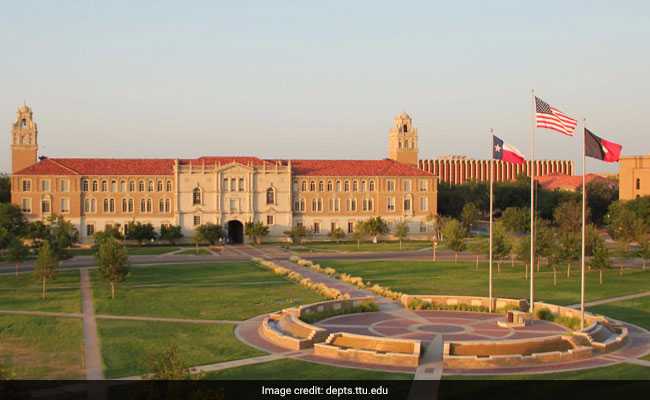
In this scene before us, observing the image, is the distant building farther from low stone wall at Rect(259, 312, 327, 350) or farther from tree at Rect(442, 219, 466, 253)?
low stone wall at Rect(259, 312, 327, 350)

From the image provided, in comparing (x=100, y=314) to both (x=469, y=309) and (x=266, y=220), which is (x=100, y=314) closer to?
(x=469, y=309)

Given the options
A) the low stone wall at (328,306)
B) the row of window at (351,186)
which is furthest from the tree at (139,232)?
the low stone wall at (328,306)

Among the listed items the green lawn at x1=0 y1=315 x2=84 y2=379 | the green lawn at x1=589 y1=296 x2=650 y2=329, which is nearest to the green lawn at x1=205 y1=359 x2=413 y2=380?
the green lawn at x1=0 y1=315 x2=84 y2=379

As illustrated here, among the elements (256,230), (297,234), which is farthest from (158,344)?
(256,230)

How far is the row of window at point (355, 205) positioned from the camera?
98250 mm

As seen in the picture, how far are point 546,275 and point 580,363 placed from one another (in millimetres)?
30203

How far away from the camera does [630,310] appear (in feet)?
130

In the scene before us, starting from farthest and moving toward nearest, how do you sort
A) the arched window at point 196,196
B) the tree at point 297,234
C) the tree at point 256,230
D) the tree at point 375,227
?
the arched window at point 196,196 → the tree at point 256,230 → the tree at point 375,227 → the tree at point 297,234

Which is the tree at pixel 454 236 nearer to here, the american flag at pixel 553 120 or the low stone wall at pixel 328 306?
the low stone wall at pixel 328 306

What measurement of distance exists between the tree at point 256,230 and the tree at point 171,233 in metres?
8.12

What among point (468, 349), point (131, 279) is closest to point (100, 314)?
point (131, 279)

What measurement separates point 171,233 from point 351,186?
80.7ft

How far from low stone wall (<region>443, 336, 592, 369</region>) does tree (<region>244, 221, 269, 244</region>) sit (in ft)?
210

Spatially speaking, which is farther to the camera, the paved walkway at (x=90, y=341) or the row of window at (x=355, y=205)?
the row of window at (x=355, y=205)
